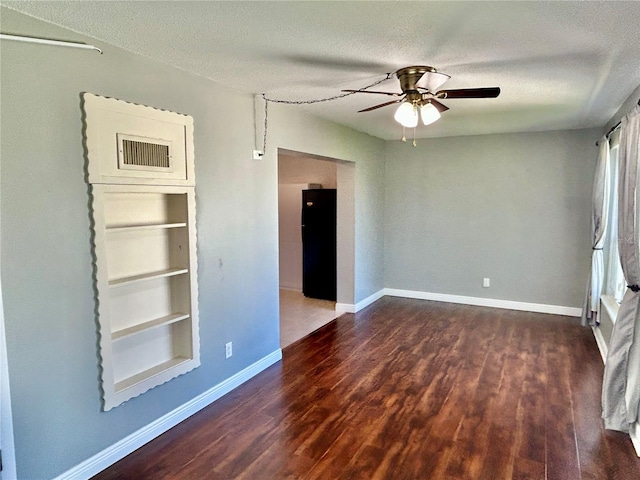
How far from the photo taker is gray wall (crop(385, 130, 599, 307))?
5258mm

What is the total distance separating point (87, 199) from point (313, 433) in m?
1.98

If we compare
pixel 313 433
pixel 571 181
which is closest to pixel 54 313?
pixel 313 433

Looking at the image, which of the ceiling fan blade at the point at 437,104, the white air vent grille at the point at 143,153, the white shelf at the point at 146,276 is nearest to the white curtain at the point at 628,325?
the ceiling fan blade at the point at 437,104

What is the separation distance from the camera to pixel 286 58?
8.27 ft

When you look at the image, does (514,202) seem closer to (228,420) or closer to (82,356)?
(228,420)

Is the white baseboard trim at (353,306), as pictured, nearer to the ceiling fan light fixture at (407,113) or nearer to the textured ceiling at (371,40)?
the textured ceiling at (371,40)

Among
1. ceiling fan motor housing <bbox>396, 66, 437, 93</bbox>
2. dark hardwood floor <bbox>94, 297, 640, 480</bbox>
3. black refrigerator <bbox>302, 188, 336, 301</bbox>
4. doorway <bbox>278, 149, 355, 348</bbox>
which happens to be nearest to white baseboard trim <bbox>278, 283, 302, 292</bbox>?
doorway <bbox>278, 149, 355, 348</bbox>

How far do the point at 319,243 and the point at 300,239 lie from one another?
0.67 metres

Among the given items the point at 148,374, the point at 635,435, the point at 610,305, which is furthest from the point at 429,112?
the point at 610,305

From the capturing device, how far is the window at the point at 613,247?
4.30 meters

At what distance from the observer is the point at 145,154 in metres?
2.52

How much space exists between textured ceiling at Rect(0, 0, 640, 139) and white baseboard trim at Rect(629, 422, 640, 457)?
226 cm

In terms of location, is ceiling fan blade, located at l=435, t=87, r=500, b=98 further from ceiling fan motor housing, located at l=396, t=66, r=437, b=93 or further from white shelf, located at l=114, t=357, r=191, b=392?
white shelf, located at l=114, t=357, r=191, b=392

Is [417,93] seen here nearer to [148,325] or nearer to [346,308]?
[148,325]
